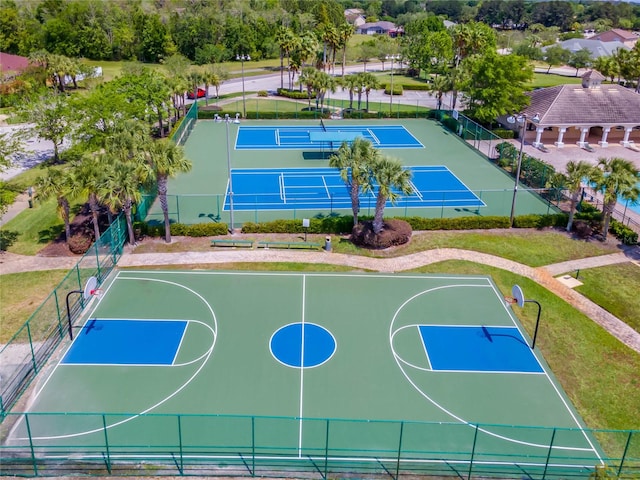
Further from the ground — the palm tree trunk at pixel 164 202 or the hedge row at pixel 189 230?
the palm tree trunk at pixel 164 202

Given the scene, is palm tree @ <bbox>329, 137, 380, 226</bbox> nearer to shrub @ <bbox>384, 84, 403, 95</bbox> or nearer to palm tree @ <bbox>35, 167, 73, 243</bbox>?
palm tree @ <bbox>35, 167, 73, 243</bbox>

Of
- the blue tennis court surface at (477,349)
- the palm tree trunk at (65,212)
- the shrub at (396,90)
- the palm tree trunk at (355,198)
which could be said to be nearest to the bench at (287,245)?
the palm tree trunk at (355,198)

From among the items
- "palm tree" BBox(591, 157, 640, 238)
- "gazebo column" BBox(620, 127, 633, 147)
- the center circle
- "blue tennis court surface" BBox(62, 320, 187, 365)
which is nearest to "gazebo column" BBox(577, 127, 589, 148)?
"gazebo column" BBox(620, 127, 633, 147)

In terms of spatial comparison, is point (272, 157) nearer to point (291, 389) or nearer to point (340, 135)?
point (340, 135)

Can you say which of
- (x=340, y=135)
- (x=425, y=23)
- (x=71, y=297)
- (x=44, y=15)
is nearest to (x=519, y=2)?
(x=425, y=23)

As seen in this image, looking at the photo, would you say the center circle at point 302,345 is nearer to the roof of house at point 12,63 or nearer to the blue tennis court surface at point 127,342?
the blue tennis court surface at point 127,342

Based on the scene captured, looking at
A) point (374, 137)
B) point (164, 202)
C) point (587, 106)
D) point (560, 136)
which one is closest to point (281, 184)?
point (164, 202)
